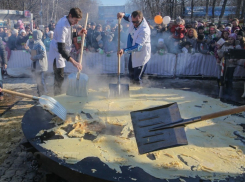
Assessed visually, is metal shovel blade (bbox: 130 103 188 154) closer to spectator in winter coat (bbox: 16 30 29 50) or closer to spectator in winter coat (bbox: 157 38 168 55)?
spectator in winter coat (bbox: 157 38 168 55)

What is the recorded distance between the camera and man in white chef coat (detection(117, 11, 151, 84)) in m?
4.62

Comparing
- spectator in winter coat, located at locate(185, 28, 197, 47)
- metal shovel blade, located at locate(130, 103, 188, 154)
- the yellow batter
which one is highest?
spectator in winter coat, located at locate(185, 28, 197, 47)

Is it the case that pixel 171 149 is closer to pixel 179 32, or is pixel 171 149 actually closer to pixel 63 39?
pixel 63 39

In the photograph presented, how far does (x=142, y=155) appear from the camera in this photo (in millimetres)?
2459

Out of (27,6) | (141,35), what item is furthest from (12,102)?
(27,6)

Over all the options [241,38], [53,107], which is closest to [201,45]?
[241,38]

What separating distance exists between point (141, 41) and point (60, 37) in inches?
65.2

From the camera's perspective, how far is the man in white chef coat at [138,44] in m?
4.62

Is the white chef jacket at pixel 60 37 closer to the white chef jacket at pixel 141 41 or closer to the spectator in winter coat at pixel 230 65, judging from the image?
the white chef jacket at pixel 141 41

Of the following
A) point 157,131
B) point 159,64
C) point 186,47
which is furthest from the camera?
point 159,64

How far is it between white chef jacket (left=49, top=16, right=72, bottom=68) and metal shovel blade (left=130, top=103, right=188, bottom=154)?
8.78 feet

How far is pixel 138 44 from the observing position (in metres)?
4.59

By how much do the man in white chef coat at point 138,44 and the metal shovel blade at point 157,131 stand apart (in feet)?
7.59

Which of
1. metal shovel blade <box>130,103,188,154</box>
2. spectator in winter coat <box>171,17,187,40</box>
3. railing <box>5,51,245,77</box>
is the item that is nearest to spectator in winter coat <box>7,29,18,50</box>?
railing <box>5,51,245,77</box>
